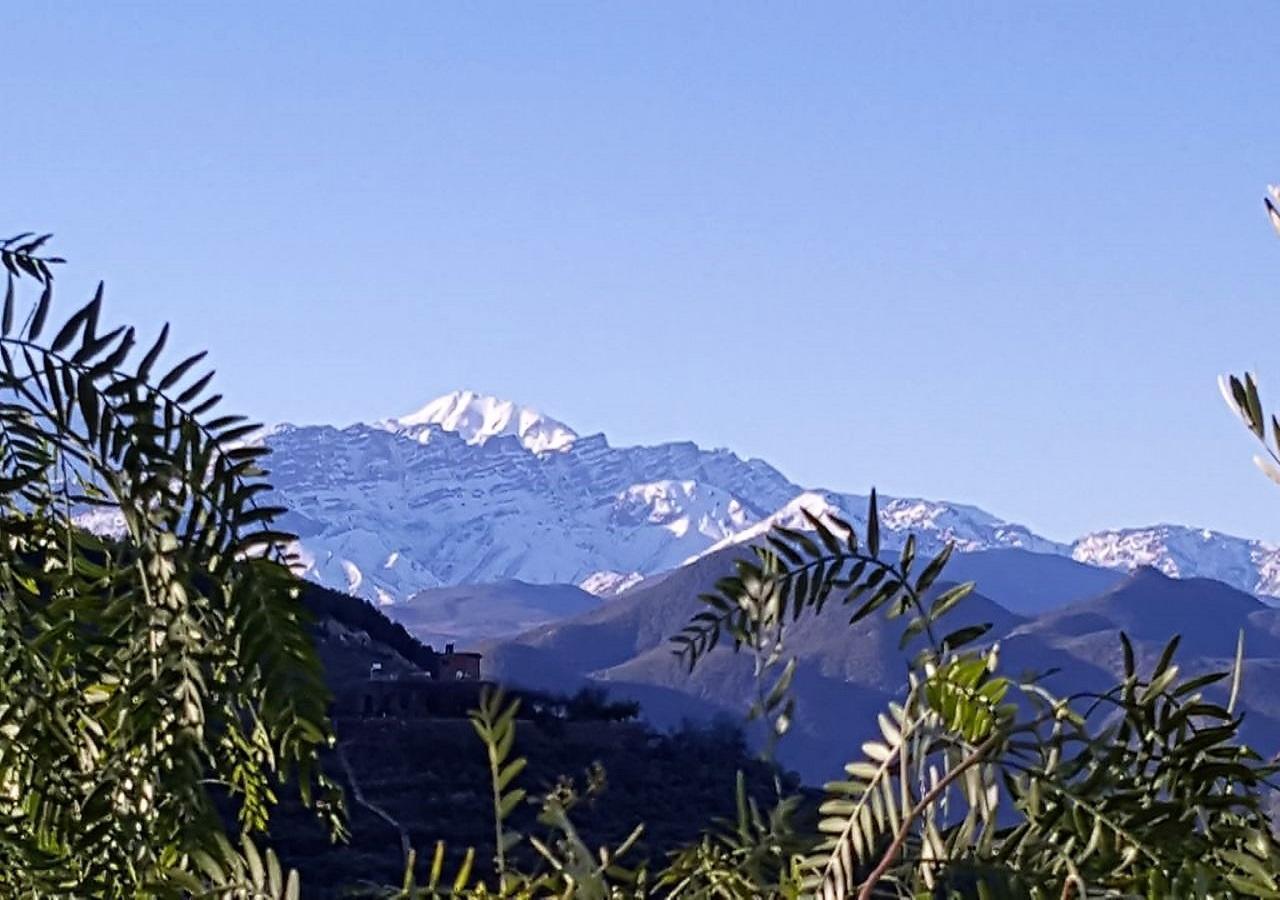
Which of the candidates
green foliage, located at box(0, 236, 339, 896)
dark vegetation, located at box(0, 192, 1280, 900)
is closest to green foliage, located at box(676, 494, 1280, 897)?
dark vegetation, located at box(0, 192, 1280, 900)

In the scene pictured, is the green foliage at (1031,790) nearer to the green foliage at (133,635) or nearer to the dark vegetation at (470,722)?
the dark vegetation at (470,722)

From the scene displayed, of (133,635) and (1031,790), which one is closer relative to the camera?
(1031,790)

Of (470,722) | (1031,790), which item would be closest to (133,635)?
(470,722)

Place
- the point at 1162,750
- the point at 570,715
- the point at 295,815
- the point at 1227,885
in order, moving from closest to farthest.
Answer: the point at 1227,885, the point at 1162,750, the point at 295,815, the point at 570,715

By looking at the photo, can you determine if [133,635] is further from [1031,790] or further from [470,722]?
[1031,790]

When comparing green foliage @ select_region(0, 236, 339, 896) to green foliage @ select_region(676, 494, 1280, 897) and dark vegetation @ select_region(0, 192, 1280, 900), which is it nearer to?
dark vegetation @ select_region(0, 192, 1280, 900)

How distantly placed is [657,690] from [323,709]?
568 feet

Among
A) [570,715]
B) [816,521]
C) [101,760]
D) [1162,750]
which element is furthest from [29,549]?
[570,715]

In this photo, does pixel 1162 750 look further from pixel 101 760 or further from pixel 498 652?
pixel 498 652

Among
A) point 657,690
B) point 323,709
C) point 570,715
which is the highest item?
point 657,690

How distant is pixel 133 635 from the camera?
143 cm

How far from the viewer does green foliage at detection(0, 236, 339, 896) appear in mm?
1319

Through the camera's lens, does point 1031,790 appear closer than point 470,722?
Yes

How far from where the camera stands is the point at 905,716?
1.22 m
